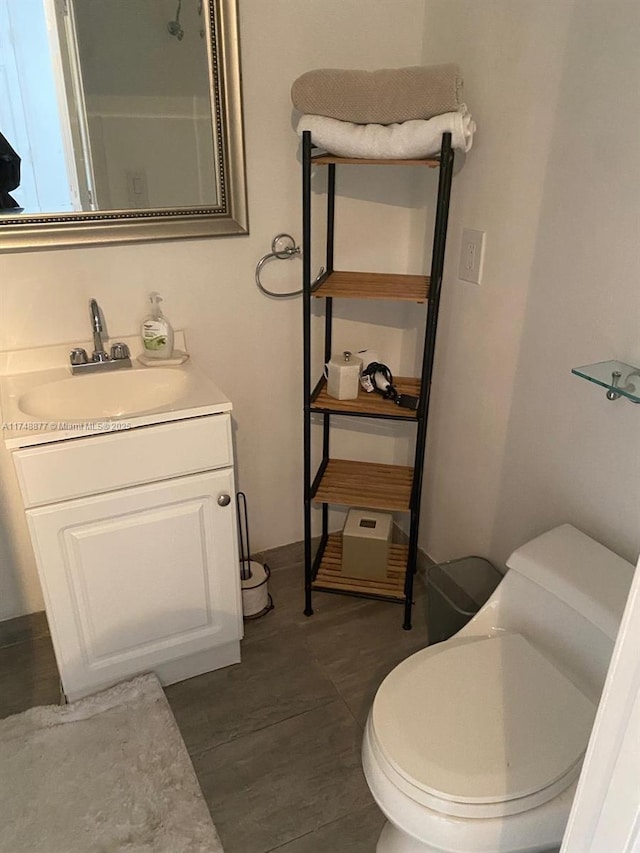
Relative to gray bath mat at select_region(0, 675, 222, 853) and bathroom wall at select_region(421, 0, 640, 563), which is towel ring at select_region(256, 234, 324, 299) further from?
gray bath mat at select_region(0, 675, 222, 853)

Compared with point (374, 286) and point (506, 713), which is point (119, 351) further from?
point (506, 713)

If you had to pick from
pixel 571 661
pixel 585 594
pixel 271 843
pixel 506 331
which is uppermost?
pixel 506 331

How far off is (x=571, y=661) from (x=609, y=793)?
0.84 m

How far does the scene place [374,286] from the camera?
183 cm

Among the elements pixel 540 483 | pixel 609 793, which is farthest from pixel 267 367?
pixel 609 793

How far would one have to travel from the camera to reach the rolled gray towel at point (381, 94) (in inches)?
57.9

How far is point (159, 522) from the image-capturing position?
5.05 feet

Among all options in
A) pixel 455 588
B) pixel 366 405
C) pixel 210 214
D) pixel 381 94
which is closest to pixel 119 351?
pixel 210 214

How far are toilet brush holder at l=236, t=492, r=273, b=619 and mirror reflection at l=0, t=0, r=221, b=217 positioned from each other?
3.24ft

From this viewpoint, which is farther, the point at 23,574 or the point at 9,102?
the point at 23,574

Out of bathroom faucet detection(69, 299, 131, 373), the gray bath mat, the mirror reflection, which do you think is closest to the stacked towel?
the mirror reflection

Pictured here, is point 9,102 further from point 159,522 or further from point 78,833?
point 78,833

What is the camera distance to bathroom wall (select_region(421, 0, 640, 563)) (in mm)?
1312

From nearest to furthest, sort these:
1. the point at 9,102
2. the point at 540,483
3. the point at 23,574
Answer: the point at 9,102 → the point at 540,483 → the point at 23,574
